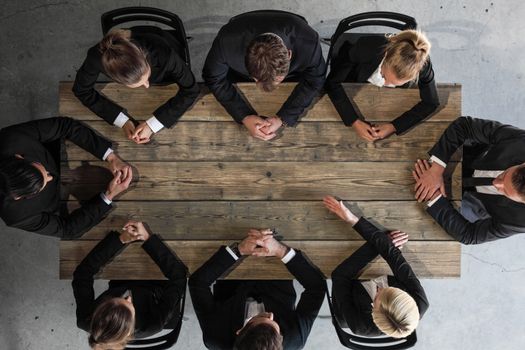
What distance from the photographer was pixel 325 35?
350cm

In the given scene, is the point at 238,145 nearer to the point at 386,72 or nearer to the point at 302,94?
the point at 302,94

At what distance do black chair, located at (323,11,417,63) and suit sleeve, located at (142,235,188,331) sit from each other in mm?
1619

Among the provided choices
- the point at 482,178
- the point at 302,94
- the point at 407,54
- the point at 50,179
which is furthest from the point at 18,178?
the point at 482,178

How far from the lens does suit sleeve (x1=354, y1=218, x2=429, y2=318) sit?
8.29ft

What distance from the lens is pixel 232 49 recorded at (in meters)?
2.40

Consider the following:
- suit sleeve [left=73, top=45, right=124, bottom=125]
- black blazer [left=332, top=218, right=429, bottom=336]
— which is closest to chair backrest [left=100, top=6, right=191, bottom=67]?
suit sleeve [left=73, top=45, right=124, bottom=125]

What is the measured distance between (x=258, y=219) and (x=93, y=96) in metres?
1.19

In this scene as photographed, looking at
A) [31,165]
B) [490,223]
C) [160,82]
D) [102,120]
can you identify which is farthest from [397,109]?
[31,165]

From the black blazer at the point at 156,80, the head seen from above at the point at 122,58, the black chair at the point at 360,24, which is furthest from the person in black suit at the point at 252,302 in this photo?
the black chair at the point at 360,24

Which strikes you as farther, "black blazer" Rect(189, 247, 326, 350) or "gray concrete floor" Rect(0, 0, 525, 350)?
"gray concrete floor" Rect(0, 0, 525, 350)

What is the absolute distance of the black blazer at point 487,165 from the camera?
A: 2.48 m

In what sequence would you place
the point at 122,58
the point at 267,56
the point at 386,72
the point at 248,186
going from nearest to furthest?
the point at 267,56
the point at 122,58
the point at 386,72
the point at 248,186

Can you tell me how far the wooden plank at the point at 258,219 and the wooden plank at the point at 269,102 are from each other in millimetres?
525

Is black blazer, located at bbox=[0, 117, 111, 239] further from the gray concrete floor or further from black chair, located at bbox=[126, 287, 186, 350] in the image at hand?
the gray concrete floor
